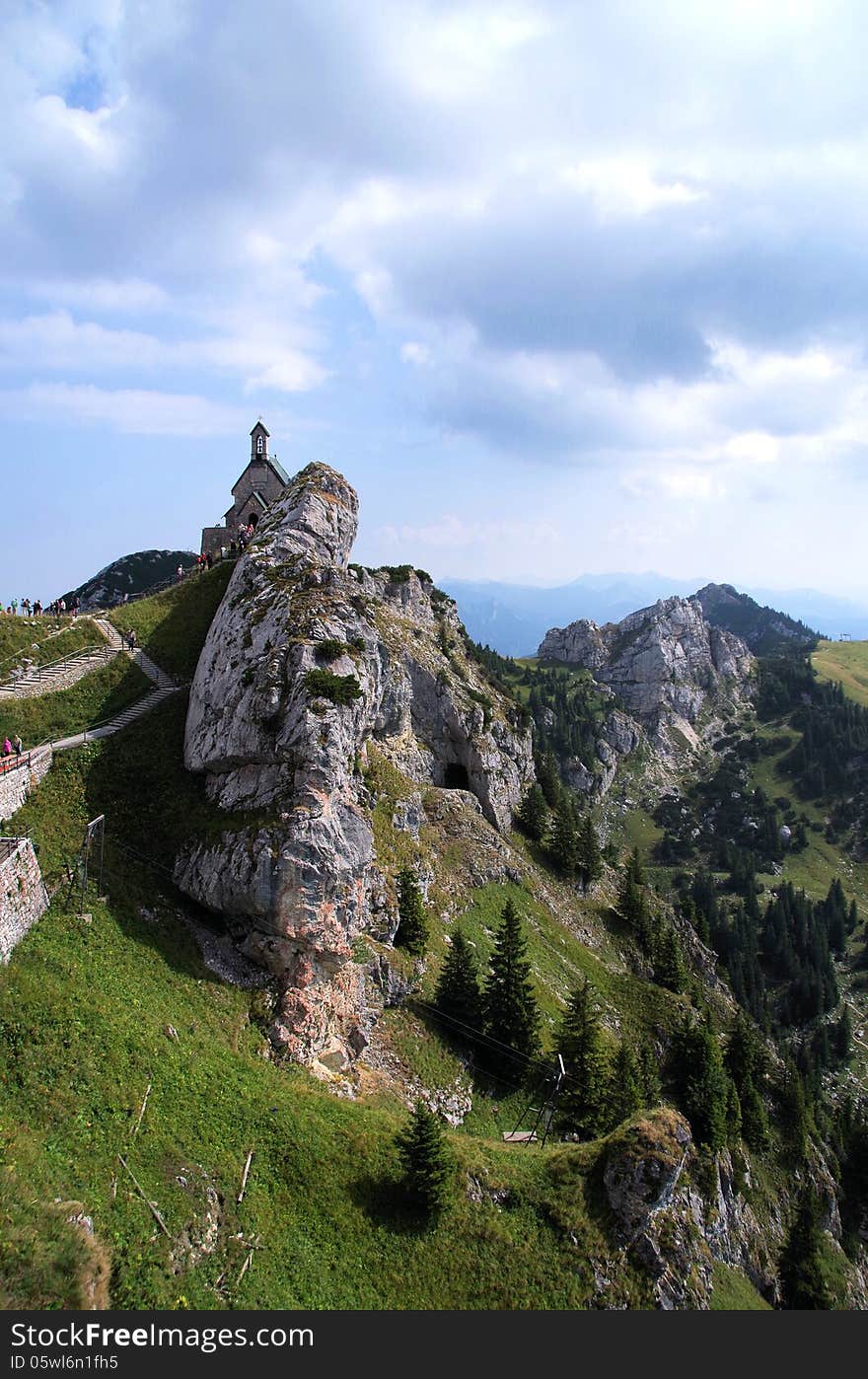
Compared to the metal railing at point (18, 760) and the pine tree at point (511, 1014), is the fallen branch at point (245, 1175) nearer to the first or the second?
the pine tree at point (511, 1014)

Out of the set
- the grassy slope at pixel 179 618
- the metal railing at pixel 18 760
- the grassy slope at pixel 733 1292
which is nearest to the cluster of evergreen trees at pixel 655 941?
the grassy slope at pixel 733 1292

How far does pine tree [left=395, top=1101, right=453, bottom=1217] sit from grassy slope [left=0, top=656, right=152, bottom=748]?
28360 millimetres

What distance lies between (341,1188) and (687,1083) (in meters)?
34.7

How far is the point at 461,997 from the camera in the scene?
41.3m

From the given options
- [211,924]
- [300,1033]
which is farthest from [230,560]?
[300,1033]

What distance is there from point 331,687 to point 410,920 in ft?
57.1

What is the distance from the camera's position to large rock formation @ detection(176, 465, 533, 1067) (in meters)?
33.0

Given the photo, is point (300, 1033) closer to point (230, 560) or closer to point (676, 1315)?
point (676, 1315)

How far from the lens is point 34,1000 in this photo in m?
23.4

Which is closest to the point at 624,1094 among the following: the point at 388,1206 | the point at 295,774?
the point at 388,1206

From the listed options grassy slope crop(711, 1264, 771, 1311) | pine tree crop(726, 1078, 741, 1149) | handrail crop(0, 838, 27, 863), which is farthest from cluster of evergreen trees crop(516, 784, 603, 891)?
handrail crop(0, 838, 27, 863)

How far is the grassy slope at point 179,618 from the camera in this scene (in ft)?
167

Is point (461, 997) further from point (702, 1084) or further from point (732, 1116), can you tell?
point (732, 1116)

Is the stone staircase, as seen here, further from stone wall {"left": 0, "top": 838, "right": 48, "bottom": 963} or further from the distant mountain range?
the distant mountain range
